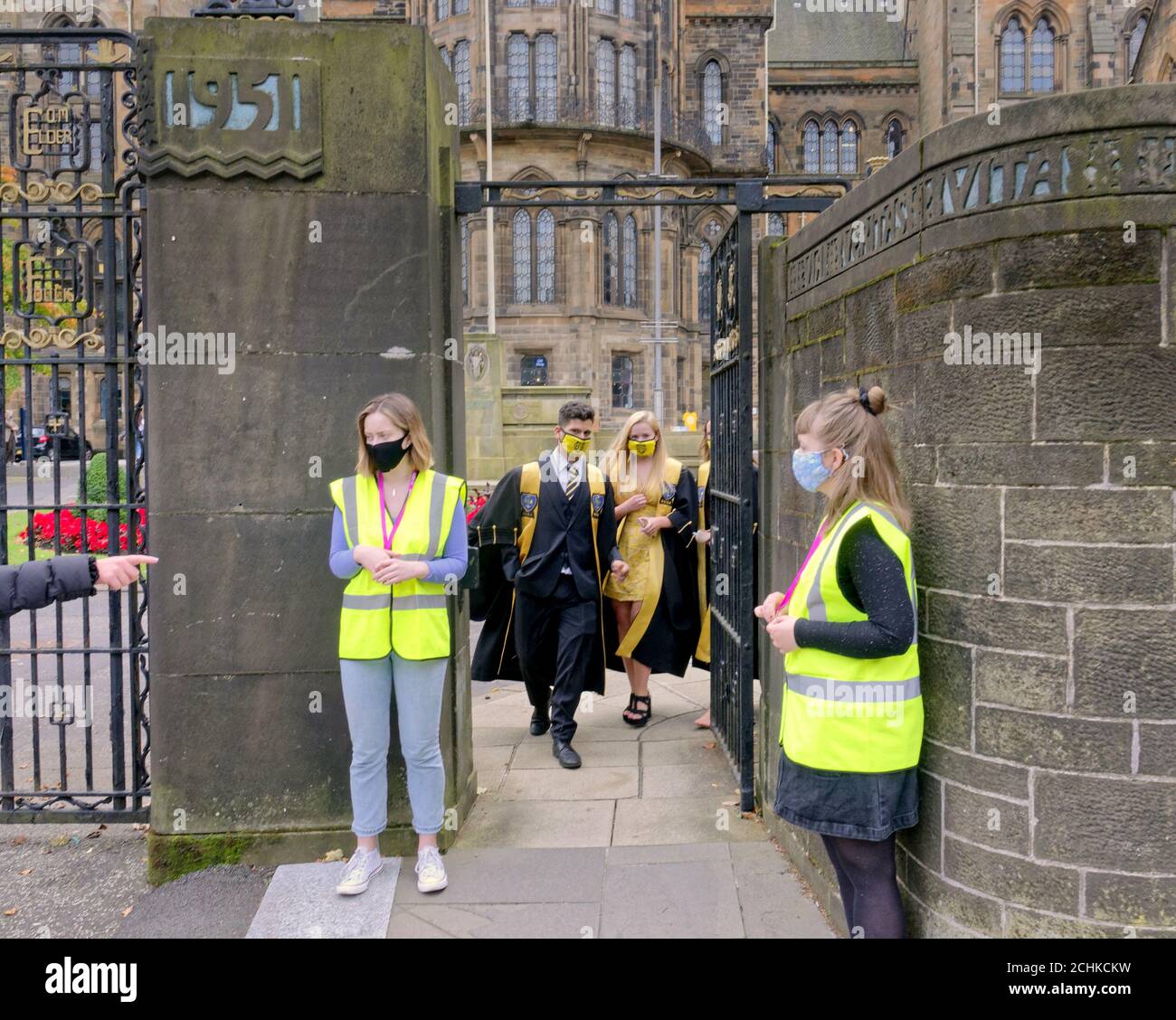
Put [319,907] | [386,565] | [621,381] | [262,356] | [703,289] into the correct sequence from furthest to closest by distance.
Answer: [703,289], [621,381], [262,356], [319,907], [386,565]

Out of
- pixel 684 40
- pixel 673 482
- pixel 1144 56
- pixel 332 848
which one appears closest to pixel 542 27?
pixel 684 40

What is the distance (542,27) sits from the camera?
35438mm

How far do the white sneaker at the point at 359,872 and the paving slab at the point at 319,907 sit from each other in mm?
36

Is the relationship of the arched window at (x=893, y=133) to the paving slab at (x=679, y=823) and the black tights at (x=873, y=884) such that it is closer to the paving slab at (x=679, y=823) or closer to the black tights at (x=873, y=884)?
the paving slab at (x=679, y=823)

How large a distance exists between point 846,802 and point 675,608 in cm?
363

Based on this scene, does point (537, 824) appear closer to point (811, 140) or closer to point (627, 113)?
point (627, 113)

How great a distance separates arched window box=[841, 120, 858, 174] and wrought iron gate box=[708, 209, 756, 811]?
42674mm

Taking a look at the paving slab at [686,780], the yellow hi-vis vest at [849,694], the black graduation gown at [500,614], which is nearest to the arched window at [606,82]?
the black graduation gown at [500,614]

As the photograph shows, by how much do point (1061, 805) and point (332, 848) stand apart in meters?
3.15

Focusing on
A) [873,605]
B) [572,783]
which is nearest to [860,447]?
[873,605]

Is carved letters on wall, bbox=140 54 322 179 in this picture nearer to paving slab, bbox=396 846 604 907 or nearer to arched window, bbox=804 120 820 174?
paving slab, bbox=396 846 604 907

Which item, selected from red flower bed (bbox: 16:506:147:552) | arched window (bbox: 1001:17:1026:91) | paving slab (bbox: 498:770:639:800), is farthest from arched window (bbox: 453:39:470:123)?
paving slab (bbox: 498:770:639:800)

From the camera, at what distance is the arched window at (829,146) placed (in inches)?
1797

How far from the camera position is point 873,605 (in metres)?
2.97
